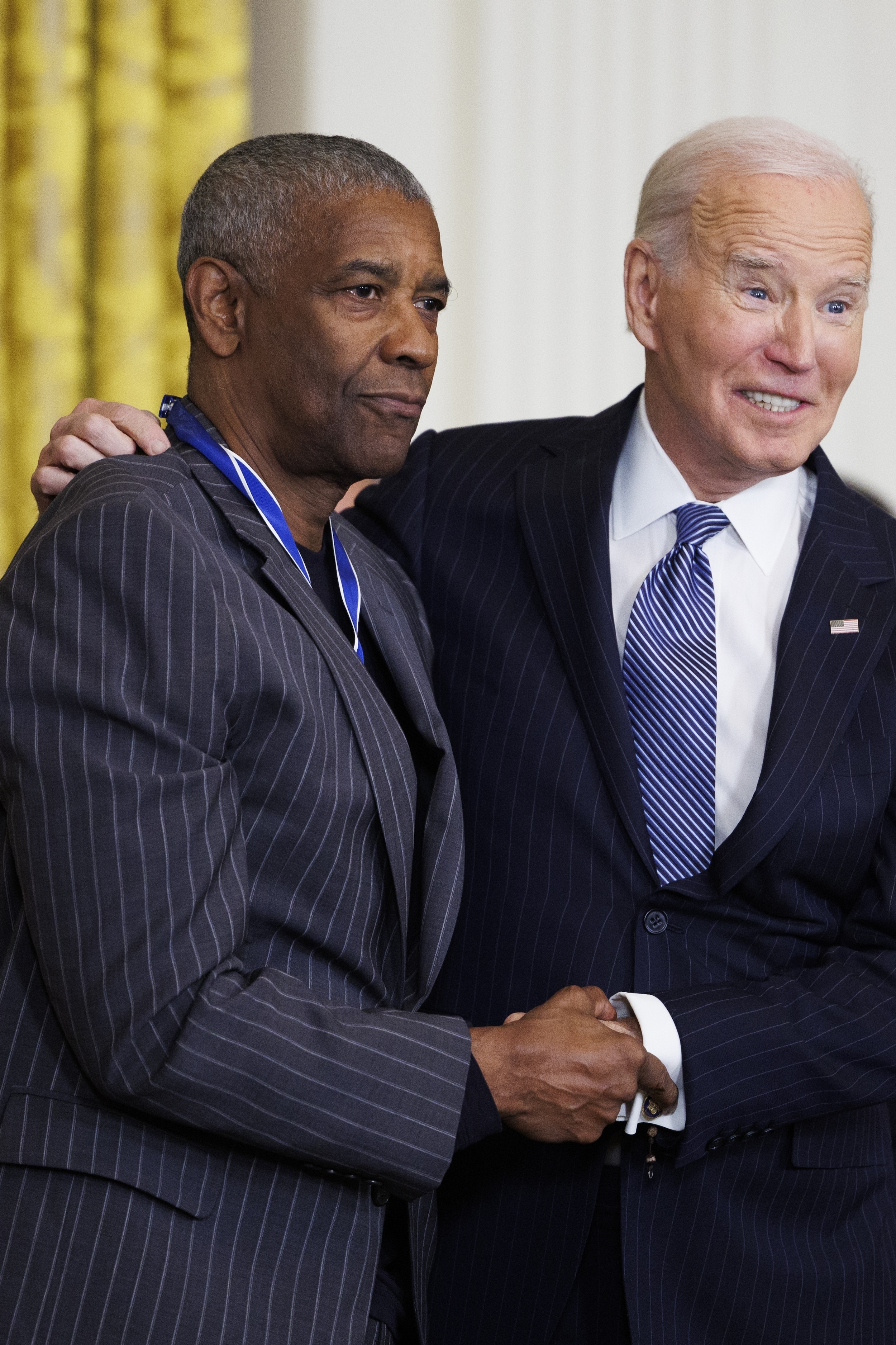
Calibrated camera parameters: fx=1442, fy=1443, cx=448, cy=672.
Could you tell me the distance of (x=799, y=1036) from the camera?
5.08 ft

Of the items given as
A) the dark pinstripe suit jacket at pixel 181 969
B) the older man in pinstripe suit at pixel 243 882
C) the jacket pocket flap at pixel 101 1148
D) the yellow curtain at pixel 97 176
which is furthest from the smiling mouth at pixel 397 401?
the yellow curtain at pixel 97 176

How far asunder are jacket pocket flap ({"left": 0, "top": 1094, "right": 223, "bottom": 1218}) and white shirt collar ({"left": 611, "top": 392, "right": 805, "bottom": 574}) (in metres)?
0.91

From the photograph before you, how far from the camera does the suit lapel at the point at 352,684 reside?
1362mm

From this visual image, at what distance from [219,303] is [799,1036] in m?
0.99

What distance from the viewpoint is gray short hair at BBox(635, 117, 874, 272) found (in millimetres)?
1689

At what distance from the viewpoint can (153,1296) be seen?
1.21m

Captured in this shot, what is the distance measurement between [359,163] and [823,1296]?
1.29 m

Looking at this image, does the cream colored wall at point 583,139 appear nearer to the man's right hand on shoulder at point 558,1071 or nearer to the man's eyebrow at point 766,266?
the man's eyebrow at point 766,266

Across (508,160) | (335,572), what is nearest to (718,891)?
(335,572)

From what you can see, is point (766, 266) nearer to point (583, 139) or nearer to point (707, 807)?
point (707, 807)

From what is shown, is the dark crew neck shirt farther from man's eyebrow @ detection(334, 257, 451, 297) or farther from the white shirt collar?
the white shirt collar

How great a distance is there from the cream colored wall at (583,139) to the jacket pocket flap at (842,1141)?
1665 mm

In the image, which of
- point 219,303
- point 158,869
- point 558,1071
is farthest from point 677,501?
point 158,869

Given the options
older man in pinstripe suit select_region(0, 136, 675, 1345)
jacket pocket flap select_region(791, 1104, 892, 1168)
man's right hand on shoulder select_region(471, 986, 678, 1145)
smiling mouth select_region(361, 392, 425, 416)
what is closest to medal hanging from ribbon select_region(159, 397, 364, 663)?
older man in pinstripe suit select_region(0, 136, 675, 1345)
